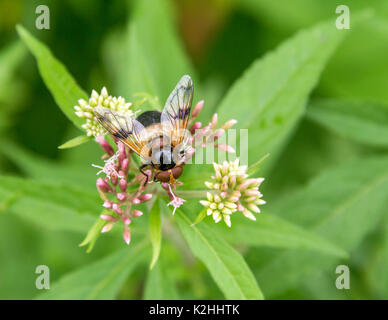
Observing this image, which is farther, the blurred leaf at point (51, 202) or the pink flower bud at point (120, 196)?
the blurred leaf at point (51, 202)

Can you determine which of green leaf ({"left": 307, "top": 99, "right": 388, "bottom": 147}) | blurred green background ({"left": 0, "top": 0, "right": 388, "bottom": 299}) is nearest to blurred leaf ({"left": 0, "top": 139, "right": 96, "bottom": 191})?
blurred green background ({"left": 0, "top": 0, "right": 388, "bottom": 299})

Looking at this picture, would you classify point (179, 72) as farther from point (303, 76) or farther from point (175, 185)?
point (175, 185)

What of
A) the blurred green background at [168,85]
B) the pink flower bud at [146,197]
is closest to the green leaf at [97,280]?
the pink flower bud at [146,197]

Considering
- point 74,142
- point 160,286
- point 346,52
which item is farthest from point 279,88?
point 346,52

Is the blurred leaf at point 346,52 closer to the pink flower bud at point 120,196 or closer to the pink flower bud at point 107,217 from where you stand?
the pink flower bud at point 120,196

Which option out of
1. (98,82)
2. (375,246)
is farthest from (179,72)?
(375,246)
